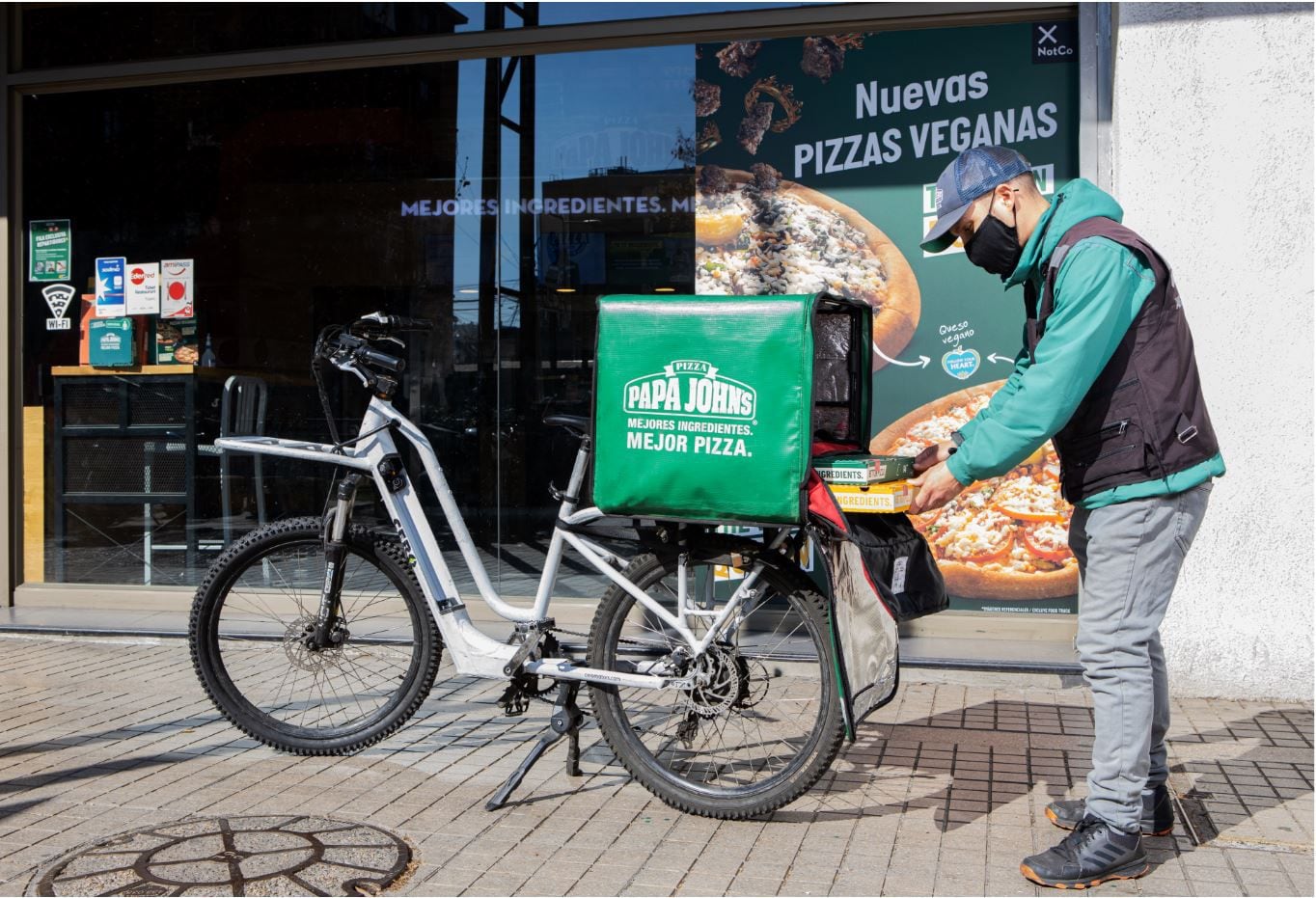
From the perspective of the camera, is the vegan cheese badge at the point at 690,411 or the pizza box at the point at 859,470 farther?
the pizza box at the point at 859,470

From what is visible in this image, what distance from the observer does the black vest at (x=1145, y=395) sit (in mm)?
3422

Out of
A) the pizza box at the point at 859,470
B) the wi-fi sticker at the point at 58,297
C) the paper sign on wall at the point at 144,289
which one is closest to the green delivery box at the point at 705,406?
the pizza box at the point at 859,470

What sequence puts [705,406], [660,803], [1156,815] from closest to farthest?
[705,406]
[1156,815]
[660,803]

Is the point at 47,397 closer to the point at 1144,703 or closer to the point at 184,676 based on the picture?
the point at 184,676

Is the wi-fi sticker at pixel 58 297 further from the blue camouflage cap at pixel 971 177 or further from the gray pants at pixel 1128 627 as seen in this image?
the gray pants at pixel 1128 627

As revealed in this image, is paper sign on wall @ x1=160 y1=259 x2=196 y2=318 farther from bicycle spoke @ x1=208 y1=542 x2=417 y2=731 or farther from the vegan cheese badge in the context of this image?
the vegan cheese badge

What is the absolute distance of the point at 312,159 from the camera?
7.76 metres

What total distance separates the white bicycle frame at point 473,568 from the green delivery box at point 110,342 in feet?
13.4

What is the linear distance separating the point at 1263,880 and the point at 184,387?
6594 mm

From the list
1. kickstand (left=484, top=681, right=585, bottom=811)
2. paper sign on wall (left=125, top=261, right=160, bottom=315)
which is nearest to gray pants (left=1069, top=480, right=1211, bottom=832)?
kickstand (left=484, top=681, right=585, bottom=811)

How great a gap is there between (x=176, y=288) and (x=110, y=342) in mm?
550

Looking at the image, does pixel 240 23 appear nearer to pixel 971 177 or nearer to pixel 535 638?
pixel 535 638

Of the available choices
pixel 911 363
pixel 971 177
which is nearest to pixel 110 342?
pixel 911 363

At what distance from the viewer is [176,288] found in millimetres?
7949
